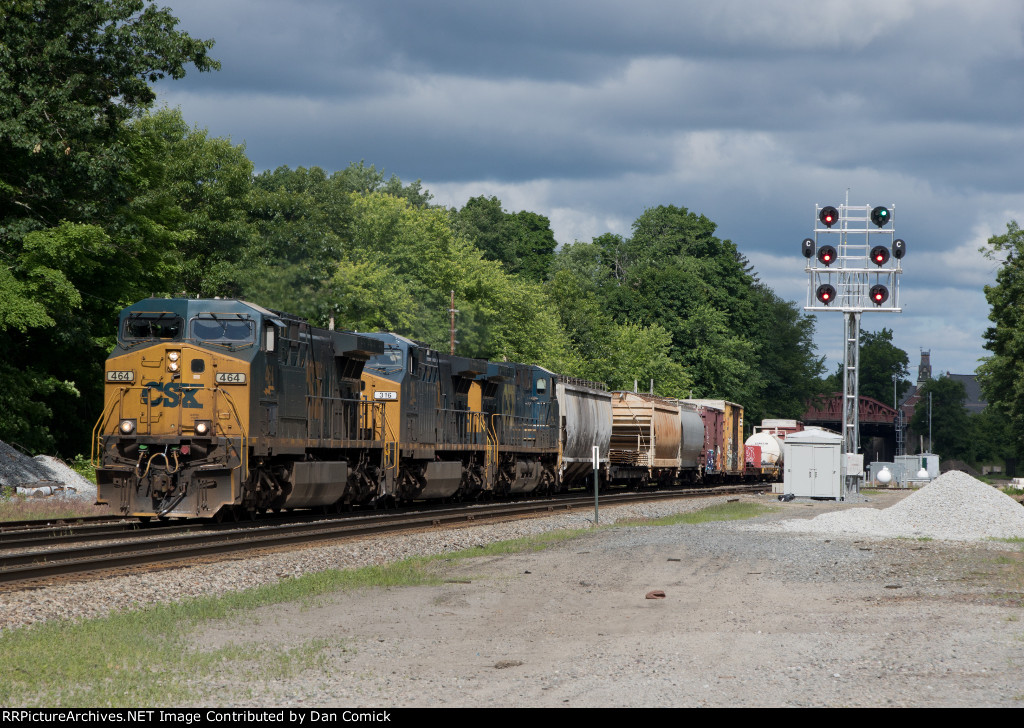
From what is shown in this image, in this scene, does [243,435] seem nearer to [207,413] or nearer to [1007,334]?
[207,413]

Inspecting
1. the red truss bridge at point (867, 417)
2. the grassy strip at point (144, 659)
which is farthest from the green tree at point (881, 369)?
the grassy strip at point (144, 659)

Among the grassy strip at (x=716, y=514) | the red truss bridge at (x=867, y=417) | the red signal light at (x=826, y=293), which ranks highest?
the red signal light at (x=826, y=293)

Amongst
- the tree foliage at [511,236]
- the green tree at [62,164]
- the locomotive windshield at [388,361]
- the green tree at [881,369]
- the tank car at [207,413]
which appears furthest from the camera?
the green tree at [881,369]

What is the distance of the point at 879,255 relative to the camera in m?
43.8

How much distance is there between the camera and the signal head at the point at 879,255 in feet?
144

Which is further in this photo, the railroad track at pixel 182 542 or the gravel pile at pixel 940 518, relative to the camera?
the gravel pile at pixel 940 518

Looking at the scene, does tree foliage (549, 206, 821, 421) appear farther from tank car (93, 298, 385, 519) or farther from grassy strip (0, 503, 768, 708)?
grassy strip (0, 503, 768, 708)

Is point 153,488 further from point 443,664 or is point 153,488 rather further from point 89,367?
point 89,367

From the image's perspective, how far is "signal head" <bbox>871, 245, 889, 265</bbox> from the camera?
Answer: 43.8m

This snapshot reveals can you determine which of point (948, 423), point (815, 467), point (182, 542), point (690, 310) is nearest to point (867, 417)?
point (948, 423)

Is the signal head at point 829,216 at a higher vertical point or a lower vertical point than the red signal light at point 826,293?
higher

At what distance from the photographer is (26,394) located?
1430 inches

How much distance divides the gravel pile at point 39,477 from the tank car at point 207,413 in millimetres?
9721

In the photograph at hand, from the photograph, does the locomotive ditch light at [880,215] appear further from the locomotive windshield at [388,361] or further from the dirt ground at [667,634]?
the dirt ground at [667,634]
